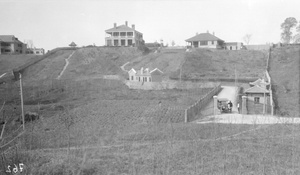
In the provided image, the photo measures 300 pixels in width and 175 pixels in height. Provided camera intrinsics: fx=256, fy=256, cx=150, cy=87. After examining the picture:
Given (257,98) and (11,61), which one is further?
(11,61)

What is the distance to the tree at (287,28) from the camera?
196ft

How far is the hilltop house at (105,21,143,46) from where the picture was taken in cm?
6325

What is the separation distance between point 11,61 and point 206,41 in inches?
1637

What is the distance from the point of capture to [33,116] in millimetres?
21281

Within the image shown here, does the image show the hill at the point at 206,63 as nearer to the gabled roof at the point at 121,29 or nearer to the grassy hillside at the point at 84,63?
the grassy hillside at the point at 84,63

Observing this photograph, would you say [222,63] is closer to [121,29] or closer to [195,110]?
[195,110]

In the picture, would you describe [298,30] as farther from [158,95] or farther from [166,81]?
[158,95]

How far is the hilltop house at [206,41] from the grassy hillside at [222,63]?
543 centimetres

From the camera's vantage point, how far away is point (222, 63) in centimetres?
4631

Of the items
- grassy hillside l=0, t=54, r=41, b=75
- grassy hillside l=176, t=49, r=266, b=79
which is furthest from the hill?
grassy hillside l=0, t=54, r=41, b=75

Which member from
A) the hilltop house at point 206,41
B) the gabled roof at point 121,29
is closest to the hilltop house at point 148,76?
the hilltop house at point 206,41

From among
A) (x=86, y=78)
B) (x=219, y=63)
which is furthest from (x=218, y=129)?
(x=219, y=63)

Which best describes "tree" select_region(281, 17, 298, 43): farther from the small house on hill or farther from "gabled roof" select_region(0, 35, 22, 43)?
Answer: "gabled roof" select_region(0, 35, 22, 43)

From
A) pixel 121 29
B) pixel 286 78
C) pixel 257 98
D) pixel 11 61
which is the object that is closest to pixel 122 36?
pixel 121 29
